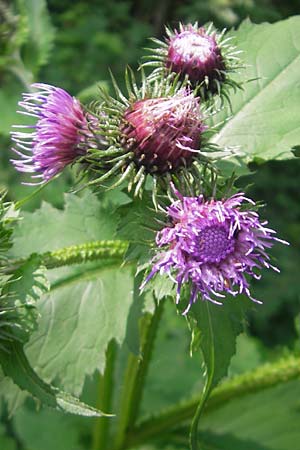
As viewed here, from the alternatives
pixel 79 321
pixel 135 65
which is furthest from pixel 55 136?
pixel 135 65

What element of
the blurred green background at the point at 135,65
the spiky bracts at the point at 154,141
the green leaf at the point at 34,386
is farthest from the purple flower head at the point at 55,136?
the blurred green background at the point at 135,65

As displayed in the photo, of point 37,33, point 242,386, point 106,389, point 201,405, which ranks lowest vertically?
point 242,386

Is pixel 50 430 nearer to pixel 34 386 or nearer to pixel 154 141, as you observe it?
pixel 34 386

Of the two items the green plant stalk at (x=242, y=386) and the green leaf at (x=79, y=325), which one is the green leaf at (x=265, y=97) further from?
the green plant stalk at (x=242, y=386)

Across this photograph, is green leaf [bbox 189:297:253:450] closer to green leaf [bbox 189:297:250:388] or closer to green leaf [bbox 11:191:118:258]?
green leaf [bbox 189:297:250:388]

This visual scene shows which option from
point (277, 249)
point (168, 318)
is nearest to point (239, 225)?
point (168, 318)

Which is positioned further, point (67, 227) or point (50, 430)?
point (50, 430)

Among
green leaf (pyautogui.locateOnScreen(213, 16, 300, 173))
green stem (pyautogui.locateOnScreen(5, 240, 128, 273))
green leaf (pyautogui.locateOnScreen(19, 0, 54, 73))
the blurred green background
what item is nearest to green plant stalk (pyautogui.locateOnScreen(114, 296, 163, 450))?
green stem (pyautogui.locateOnScreen(5, 240, 128, 273))
